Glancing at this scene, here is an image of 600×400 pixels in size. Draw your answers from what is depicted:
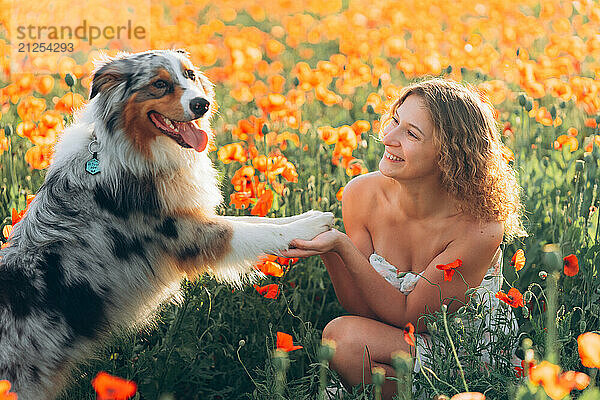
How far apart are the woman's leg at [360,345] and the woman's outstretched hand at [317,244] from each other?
0.36 m

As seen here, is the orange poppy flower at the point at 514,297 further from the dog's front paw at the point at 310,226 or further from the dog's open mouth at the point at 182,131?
the dog's open mouth at the point at 182,131

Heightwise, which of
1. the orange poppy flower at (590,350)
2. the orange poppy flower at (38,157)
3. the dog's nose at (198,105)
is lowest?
the orange poppy flower at (38,157)

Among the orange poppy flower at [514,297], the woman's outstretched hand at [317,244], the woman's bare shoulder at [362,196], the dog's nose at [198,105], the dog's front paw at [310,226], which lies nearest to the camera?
the orange poppy flower at [514,297]

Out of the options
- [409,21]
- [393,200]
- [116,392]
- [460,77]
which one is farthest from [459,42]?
[116,392]

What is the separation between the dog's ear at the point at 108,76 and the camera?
288 centimetres

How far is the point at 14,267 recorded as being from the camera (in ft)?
8.70

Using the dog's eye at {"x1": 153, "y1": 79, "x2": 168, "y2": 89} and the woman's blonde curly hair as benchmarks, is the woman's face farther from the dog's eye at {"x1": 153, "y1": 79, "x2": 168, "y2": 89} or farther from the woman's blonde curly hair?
the dog's eye at {"x1": 153, "y1": 79, "x2": 168, "y2": 89}

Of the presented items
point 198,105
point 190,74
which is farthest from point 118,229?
point 190,74

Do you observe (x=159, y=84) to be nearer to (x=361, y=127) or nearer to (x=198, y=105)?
(x=198, y=105)

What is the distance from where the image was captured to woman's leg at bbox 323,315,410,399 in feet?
9.91

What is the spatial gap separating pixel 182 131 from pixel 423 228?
121cm

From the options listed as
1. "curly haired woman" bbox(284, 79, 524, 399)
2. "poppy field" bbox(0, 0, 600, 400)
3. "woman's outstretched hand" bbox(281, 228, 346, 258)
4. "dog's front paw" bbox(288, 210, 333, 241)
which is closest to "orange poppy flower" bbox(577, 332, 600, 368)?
"poppy field" bbox(0, 0, 600, 400)

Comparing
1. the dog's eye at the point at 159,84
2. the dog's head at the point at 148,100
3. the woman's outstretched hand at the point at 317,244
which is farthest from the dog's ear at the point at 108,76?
the woman's outstretched hand at the point at 317,244

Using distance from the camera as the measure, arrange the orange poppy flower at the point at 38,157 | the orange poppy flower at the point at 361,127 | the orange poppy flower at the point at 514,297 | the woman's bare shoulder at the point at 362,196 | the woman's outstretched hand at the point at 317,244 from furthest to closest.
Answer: the orange poppy flower at the point at 361,127 → the orange poppy flower at the point at 38,157 → the woman's bare shoulder at the point at 362,196 → the woman's outstretched hand at the point at 317,244 → the orange poppy flower at the point at 514,297
